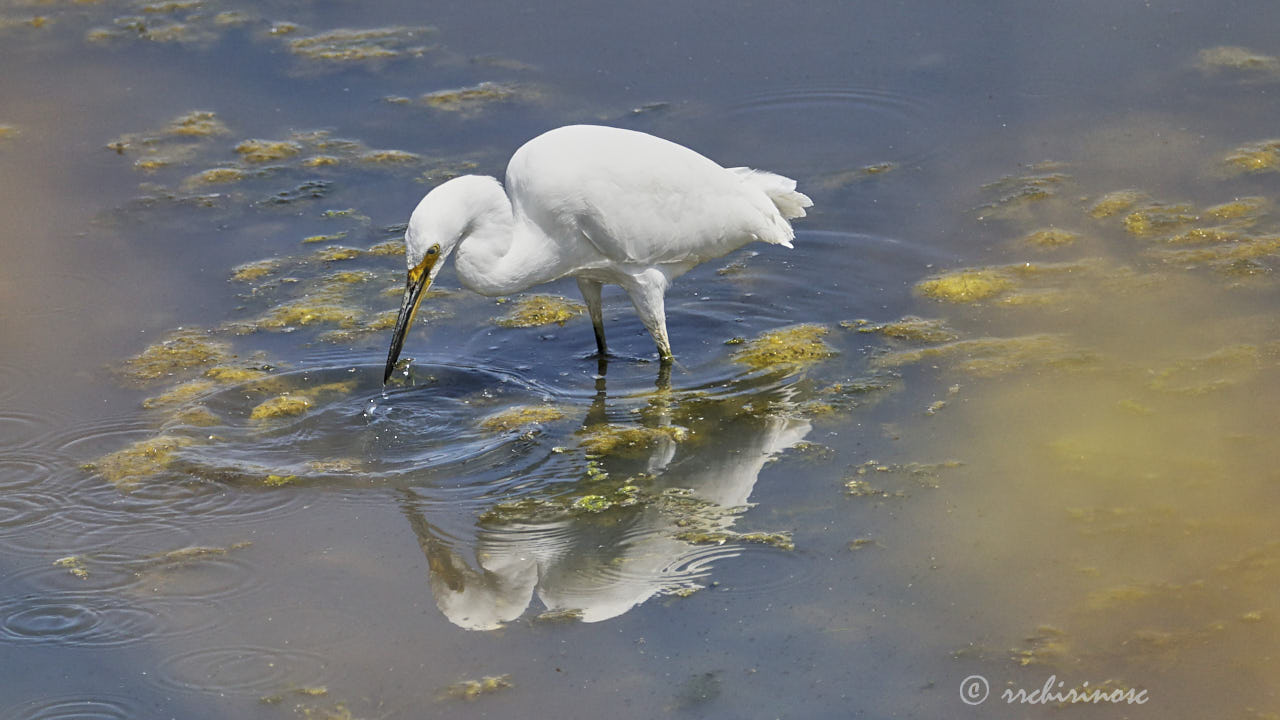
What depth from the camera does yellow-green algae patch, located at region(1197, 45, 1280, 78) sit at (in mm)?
7391

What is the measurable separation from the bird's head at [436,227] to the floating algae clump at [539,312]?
1044 mm

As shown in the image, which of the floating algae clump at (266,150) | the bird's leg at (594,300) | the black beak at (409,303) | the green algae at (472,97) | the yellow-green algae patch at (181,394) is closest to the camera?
the black beak at (409,303)

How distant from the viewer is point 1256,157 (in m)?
6.65

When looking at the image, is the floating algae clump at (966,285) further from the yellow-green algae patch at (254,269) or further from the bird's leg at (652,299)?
the yellow-green algae patch at (254,269)

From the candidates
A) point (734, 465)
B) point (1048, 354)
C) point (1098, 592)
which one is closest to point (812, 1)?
point (1048, 354)

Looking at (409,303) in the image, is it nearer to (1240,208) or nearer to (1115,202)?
(1115,202)

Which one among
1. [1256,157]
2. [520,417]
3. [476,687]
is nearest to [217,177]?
[520,417]

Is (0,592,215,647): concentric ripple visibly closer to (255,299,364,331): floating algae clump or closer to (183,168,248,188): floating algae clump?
(255,299,364,331): floating algae clump

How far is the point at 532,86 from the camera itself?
7887 millimetres

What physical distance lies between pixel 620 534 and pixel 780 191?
2.00 meters

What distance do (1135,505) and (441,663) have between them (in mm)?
2144

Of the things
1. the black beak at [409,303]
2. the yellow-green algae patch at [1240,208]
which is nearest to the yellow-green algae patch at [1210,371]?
the yellow-green algae patch at [1240,208]

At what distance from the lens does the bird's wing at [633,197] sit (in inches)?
200

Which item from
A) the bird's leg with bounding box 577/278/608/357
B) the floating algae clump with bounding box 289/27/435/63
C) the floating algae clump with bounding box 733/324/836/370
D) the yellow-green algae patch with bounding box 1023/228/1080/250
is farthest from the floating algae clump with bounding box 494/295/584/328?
the floating algae clump with bounding box 289/27/435/63
